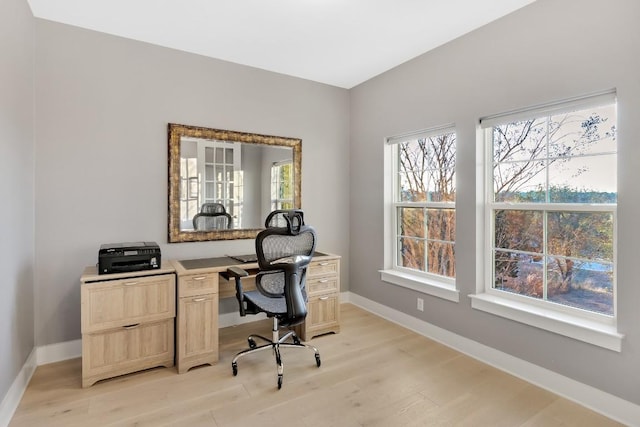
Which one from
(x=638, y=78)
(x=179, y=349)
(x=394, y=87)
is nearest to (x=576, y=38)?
(x=638, y=78)

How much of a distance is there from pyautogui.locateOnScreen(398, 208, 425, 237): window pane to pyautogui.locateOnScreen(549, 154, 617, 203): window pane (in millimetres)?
1210

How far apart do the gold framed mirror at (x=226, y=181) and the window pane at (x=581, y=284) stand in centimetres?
241

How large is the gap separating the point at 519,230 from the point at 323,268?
1666mm

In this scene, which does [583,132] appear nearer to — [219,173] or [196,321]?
[219,173]

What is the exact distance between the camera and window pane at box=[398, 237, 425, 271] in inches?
134

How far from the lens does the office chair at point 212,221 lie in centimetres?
317

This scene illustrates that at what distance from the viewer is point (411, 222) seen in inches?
138

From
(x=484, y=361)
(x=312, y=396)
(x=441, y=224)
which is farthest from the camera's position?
(x=441, y=224)

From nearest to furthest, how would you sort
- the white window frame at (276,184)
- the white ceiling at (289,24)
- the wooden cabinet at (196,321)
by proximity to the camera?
the white ceiling at (289,24) < the wooden cabinet at (196,321) < the white window frame at (276,184)

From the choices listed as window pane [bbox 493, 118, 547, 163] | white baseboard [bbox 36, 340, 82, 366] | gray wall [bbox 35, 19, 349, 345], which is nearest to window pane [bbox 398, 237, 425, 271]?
window pane [bbox 493, 118, 547, 163]

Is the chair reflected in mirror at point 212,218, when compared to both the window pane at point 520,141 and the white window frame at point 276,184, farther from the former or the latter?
the window pane at point 520,141

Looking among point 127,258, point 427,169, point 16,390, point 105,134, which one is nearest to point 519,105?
point 427,169

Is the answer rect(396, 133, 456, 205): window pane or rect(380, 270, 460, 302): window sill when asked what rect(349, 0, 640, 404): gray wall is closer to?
rect(380, 270, 460, 302): window sill

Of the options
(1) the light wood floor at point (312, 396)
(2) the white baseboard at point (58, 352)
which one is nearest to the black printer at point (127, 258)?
(1) the light wood floor at point (312, 396)
